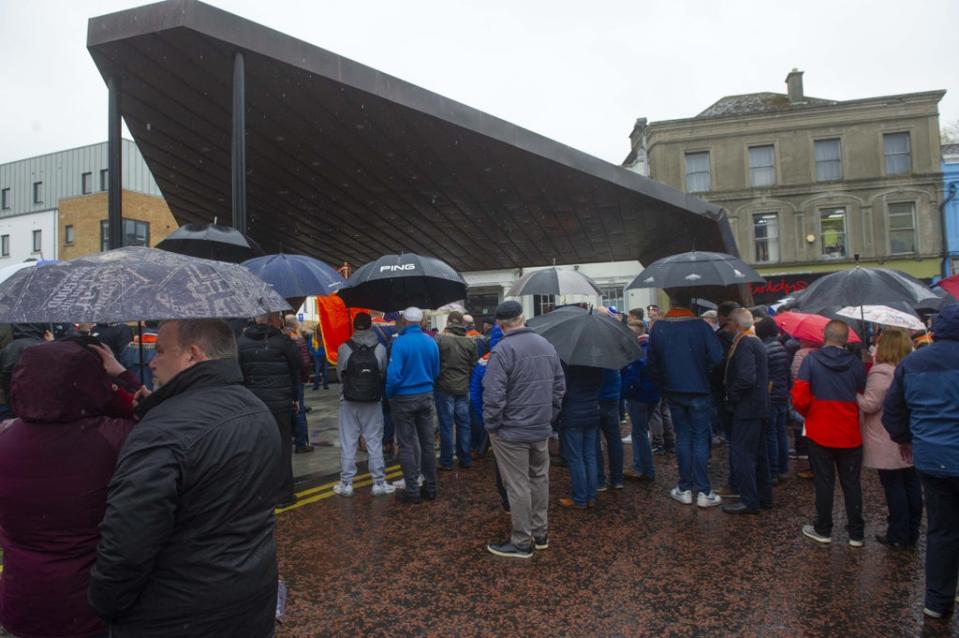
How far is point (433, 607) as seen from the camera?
3.95 metres

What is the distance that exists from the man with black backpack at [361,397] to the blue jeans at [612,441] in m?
2.42

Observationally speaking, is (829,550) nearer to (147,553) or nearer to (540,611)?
(540,611)

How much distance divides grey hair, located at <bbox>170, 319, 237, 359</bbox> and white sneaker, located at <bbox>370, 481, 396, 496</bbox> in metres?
4.57

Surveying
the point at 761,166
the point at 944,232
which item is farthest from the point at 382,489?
the point at 944,232

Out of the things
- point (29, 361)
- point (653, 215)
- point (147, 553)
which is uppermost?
point (653, 215)

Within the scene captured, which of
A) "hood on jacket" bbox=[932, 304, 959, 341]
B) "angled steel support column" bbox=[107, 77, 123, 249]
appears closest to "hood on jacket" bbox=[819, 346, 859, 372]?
"hood on jacket" bbox=[932, 304, 959, 341]

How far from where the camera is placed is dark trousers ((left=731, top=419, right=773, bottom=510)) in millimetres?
5625

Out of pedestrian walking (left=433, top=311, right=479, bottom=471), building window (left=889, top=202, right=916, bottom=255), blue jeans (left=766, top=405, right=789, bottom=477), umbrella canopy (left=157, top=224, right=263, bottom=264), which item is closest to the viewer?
umbrella canopy (left=157, top=224, right=263, bottom=264)

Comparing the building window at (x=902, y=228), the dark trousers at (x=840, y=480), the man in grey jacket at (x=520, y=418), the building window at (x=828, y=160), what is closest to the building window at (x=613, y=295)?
the building window at (x=828, y=160)

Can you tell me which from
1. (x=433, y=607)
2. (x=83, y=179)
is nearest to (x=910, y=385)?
(x=433, y=607)

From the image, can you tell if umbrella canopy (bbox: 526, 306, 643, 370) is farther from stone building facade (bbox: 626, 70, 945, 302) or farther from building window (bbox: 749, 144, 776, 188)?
building window (bbox: 749, 144, 776, 188)

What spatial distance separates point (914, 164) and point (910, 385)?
28811 millimetres

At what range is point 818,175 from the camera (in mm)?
27031

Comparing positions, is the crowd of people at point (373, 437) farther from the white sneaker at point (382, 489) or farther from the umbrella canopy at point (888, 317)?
the umbrella canopy at point (888, 317)
